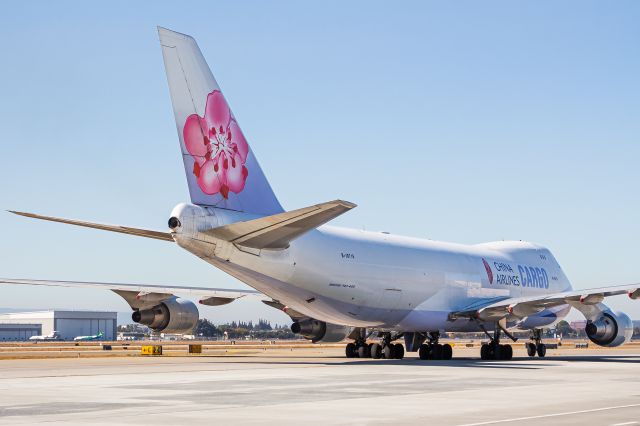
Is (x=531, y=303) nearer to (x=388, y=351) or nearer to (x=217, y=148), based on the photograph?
(x=388, y=351)

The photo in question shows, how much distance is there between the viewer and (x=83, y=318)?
491 feet

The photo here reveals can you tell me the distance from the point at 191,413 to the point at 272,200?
16.8m

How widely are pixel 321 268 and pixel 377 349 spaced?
29.5ft

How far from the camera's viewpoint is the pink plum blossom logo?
28.8 meters

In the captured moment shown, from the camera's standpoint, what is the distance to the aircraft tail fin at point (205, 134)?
28391 mm

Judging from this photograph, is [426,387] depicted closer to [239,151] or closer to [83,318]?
[239,151]

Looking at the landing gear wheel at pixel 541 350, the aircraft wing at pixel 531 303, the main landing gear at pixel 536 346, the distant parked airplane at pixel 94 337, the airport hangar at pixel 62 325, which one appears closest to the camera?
the aircraft wing at pixel 531 303

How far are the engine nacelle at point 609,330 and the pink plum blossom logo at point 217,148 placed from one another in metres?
17.3

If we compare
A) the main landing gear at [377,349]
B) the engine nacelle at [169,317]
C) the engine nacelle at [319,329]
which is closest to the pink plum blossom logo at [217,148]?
the engine nacelle at [169,317]

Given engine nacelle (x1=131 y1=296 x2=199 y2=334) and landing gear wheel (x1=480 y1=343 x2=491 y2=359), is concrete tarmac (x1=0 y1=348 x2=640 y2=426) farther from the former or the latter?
landing gear wheel (x1=480 y1=343 x2=491 y2=359)

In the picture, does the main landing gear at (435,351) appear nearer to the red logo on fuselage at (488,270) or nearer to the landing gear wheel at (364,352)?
the landing gear wheel at (364,352)

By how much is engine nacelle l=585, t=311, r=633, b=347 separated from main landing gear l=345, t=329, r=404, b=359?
7997mm

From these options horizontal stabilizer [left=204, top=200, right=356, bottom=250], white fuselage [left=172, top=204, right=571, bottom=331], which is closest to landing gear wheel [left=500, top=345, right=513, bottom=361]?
white fuselage [left=172, top=204, right=571, bottom=331]

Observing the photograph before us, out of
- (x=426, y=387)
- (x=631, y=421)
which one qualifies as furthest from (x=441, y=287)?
(x=631, y=421)
